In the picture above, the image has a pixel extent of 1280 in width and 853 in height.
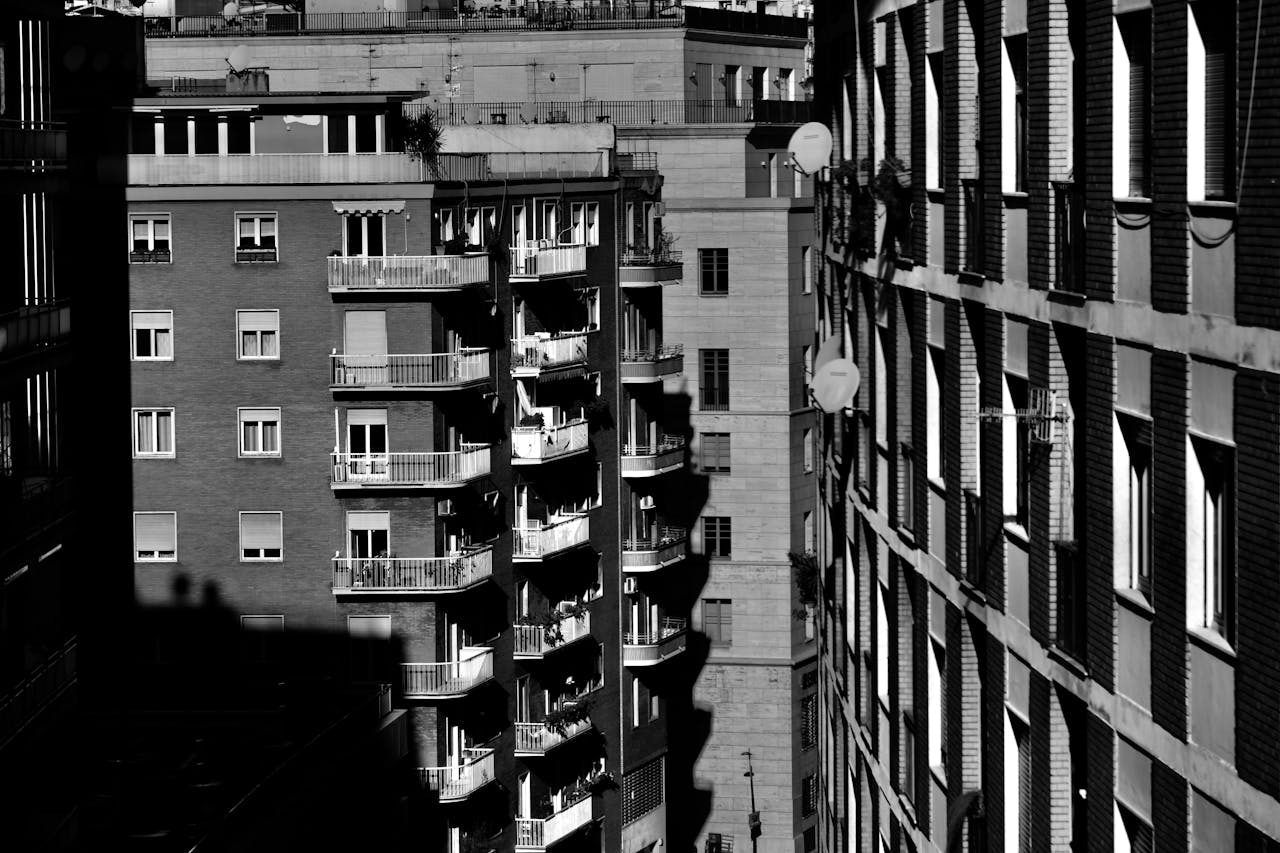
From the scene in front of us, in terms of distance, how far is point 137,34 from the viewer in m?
62.1

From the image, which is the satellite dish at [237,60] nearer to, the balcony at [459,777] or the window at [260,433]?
the window at [260,433]

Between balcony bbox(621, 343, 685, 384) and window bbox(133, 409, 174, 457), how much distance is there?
15930mm

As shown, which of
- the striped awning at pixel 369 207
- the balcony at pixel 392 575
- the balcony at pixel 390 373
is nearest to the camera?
the balcony at pixel 390 373

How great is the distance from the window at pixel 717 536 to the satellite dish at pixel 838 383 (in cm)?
4637

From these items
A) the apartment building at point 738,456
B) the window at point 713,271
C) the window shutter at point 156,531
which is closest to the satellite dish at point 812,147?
the window shutter at point 156,531

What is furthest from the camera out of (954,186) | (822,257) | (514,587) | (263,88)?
(263,88)

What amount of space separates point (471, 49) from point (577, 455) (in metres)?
26.8

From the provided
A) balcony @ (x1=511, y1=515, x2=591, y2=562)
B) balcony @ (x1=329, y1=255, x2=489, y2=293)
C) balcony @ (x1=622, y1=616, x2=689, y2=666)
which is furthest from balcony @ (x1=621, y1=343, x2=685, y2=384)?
balcony @ (x1=329, y1=255, x2=489, y2=293)

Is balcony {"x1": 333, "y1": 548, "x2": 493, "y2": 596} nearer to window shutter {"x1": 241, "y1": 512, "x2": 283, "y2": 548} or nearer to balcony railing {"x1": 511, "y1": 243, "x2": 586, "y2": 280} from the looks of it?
window shutter {"x1": 241, "y1": 512, "x2": 283, "y2": 548}

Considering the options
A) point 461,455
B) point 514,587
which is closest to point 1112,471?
point 461,455

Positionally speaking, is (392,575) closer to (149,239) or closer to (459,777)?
(459,777)

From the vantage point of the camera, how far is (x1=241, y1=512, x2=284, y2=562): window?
54.4 meters

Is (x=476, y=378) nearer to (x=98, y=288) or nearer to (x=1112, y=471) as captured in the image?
(x=98, y=288)

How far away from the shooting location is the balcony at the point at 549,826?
5972 cm
